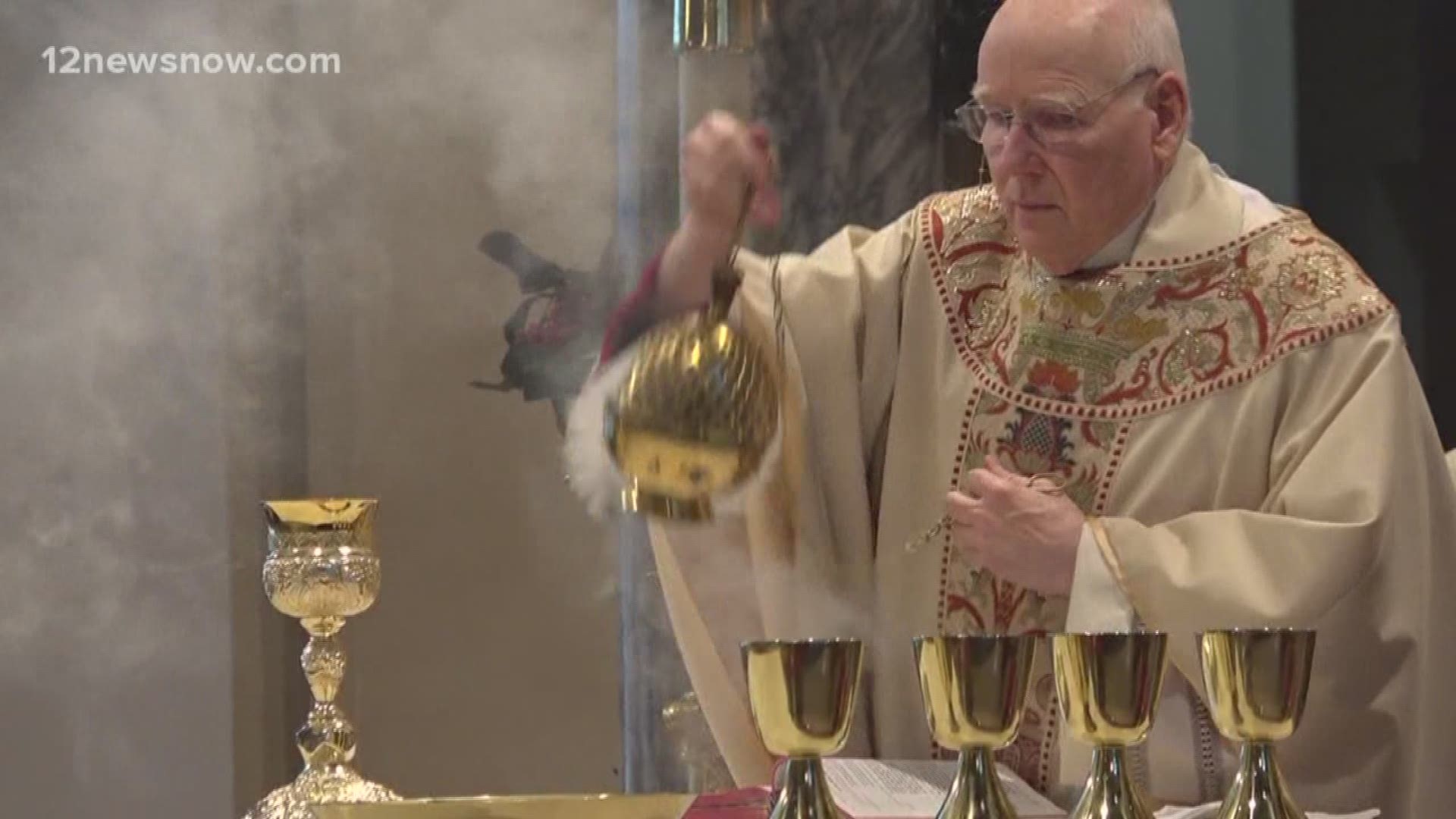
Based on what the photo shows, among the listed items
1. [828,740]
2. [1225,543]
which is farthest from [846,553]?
[828,740]

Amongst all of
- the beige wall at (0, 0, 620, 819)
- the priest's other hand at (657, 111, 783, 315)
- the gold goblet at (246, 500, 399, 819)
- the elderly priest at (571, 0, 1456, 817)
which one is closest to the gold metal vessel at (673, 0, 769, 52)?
the priest's other hand at (657, 111, 783, 315)

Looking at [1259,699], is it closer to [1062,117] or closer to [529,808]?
[529,808]

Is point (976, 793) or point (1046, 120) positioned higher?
point (1046, 120)

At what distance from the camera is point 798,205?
3672 mm

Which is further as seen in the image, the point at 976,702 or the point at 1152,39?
the point at 1152,39

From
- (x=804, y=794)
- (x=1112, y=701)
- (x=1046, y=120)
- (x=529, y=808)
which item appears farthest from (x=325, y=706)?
(x=1112, y=701)

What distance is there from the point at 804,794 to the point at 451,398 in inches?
117

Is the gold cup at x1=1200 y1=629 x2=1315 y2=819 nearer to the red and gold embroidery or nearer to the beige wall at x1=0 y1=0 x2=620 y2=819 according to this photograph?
the red and gold embroidery

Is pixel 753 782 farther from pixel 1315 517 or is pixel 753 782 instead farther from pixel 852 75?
pixel 852 75

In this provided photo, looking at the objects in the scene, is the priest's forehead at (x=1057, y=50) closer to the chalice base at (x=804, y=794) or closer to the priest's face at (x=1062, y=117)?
the priest's face at (x=1062, y=117)

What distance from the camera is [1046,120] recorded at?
7.64ft

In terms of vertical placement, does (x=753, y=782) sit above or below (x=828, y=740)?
below

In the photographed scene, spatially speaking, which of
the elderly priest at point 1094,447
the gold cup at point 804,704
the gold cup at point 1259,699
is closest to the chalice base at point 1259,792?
the gold cup at point 1259,699

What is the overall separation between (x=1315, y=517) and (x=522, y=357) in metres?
2.42
